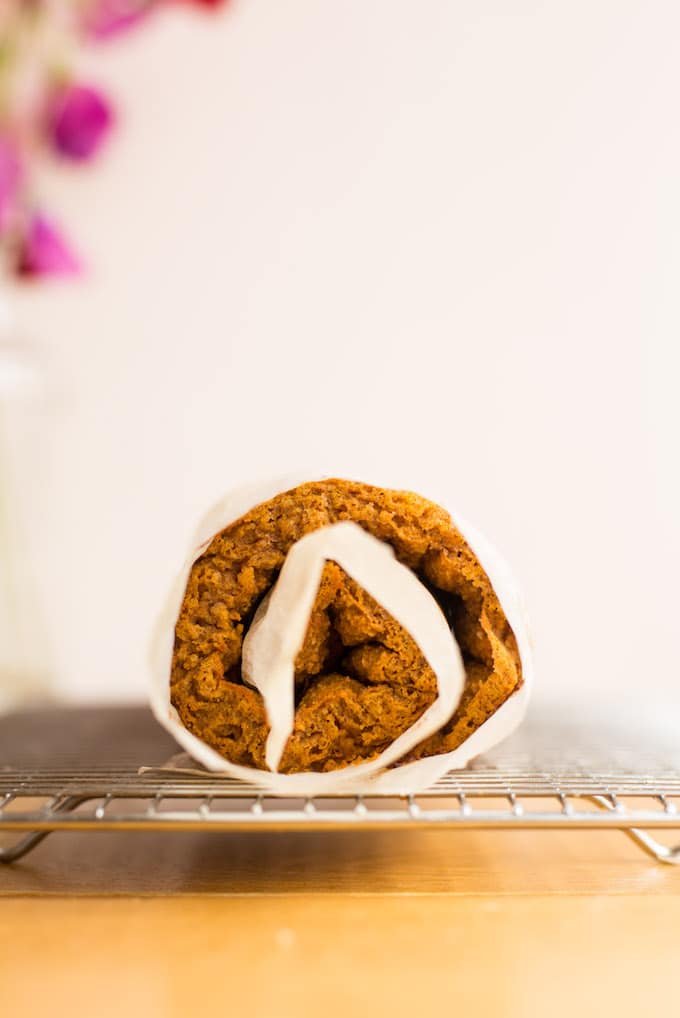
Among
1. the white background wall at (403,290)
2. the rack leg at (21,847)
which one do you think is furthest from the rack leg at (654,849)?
the white background wall at (403,290)

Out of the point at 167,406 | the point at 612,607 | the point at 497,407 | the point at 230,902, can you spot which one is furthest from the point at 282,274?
the point at 230,902

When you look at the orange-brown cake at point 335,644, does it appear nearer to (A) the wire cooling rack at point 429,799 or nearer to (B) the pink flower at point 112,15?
(A) the wire cooling rack at point 429,799

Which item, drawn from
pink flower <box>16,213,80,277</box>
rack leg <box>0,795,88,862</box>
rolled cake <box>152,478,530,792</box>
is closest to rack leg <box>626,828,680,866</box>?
rolled cake <box>152,478,530,792</box>

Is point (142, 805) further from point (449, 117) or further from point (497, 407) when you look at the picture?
point (449, 117)

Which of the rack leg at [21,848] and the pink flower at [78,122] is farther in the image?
the pink flower at [78,122]

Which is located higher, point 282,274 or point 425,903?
point 282,274

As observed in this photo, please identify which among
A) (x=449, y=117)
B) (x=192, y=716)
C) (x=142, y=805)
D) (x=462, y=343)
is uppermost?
(x=449, y=117)

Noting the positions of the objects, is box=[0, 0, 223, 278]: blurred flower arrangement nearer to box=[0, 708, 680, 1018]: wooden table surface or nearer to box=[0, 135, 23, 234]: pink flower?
box=[0, 135, 23, 234]: pink flower
